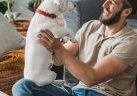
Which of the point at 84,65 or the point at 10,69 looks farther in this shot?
the point at 10,69

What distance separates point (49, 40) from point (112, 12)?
39 cm

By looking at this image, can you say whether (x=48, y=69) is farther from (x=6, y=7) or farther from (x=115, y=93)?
(x=6, y=7)

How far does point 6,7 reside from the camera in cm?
391

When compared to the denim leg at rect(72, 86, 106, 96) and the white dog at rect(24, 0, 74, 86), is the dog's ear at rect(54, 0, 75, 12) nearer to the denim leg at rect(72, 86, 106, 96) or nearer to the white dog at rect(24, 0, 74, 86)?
the white dog at rect(24, 0, 74, 86)

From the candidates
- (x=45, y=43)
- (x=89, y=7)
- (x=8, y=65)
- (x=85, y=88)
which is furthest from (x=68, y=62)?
(x=89, y=7)

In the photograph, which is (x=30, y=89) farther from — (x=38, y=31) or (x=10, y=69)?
(x=10, y=69)

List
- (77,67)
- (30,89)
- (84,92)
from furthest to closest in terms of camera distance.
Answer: (84,92) < (30,89) < (77,67)

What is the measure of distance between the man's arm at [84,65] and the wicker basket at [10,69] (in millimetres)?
855

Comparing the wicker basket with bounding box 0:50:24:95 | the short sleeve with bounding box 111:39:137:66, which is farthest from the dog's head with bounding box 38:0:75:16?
the wicker basket with bounding box 0:50:24:95

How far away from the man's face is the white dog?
200mm

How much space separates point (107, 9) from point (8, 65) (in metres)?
0.97

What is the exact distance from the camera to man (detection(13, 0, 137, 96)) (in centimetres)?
165

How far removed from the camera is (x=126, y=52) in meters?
1.70

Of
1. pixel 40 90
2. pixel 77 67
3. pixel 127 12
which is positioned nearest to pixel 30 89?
pixel 40 90
